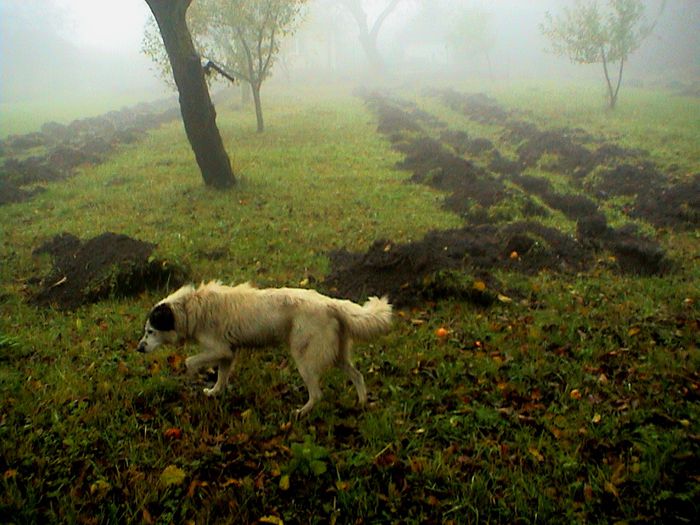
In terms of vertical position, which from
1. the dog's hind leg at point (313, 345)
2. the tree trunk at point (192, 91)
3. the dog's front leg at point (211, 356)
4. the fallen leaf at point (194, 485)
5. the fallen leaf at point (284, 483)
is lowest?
the fallen leaf at point (194, 485)

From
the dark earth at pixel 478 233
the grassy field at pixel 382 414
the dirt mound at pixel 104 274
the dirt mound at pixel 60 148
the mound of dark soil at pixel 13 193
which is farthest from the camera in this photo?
the dirt mound at pixel 60 148

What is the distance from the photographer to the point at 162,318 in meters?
5.71

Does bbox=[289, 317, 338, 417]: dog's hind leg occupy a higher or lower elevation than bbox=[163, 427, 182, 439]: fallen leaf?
higher

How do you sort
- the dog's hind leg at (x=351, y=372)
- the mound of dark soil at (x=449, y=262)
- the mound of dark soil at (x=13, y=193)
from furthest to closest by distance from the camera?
the mound of dark soil at (x=13, y=193), the mound of dark soil at (x=449, y=262), the dog's hind leg at (x=351, y=372)

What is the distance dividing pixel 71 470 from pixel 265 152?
772 inches

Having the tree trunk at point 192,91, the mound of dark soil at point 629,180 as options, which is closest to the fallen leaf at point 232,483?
the tree trunk at point 192,91

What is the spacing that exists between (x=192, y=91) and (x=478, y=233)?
1012 centimetres

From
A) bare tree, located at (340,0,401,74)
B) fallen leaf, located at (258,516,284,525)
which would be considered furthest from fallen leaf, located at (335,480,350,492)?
bare tree, located at (340,0,401,74)

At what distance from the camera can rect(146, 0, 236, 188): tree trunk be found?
15.1 m

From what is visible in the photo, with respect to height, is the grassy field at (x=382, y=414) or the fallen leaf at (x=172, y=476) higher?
the fallen leaf at (x=172, y=476)

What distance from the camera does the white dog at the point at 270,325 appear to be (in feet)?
17.5

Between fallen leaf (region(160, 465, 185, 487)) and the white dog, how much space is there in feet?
4.59

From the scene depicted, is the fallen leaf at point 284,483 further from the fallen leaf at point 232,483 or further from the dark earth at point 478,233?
the dark earth at point 478,233

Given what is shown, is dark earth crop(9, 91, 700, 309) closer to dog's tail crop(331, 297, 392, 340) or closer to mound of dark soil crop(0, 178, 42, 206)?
mound of dark soil crop(0, 178, 42, 206)
